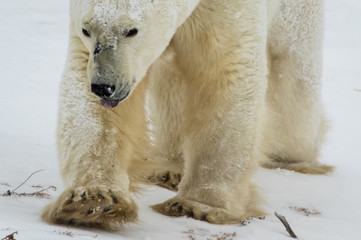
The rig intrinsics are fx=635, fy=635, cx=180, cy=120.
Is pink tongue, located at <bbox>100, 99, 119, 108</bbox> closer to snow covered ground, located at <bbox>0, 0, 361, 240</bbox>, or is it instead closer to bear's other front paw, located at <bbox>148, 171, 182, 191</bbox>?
snow covered ground, located at <bbox>0, 0, 361, 240</bbox>

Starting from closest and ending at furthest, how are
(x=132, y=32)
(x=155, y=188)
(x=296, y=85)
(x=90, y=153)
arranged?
(x=132, y=32)
(x=90, y=153)
(x=155, y=188)
(x=296, y=85)

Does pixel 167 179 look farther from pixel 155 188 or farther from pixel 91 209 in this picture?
pixel 91 209

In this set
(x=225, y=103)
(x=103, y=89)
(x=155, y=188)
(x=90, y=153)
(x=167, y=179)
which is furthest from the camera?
(x=167, y=179)

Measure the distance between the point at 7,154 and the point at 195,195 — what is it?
180cm

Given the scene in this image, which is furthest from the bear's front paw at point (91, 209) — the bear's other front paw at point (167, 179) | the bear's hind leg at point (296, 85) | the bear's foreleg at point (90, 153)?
the bear's hind leg at point (296, 85)

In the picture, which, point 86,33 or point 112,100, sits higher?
point 86,33

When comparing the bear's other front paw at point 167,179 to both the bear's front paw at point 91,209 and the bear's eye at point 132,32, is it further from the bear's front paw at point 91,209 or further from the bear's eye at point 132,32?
the bear's eye at point 132,32

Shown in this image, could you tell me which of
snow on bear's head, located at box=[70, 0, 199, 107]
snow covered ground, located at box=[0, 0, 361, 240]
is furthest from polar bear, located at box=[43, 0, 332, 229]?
snow covered ground, located at box=[0, 0, 361, 240]

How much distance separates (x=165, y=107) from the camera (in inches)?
218

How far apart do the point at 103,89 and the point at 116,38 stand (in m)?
0.28

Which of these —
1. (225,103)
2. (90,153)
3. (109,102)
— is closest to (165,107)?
(225,103)

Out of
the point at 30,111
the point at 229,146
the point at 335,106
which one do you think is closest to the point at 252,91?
the point at 229,146

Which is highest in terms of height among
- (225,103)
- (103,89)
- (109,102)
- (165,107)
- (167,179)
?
(103,89)

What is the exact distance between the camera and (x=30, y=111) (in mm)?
7656
